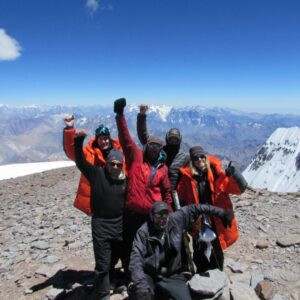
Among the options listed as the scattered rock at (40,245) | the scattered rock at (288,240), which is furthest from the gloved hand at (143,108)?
the scattered rock at (40,245)

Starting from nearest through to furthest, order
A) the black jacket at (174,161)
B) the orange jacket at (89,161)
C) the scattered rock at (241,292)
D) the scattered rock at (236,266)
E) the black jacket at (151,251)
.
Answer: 1. the black jacket at (151,251)
2. the scattered rock at (241,292)
3. the black jacket at (174,161)
4. the orange jacket at (89,161)
5. the scattered rock at (236,266)

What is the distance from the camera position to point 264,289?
7832mm

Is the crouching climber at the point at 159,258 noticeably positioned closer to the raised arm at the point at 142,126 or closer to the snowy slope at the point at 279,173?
the raised arm at the point at 142,126

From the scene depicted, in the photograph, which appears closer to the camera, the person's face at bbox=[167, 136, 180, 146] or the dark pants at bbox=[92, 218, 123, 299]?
the dark pants at bbox=[92, 218, 123, 299]

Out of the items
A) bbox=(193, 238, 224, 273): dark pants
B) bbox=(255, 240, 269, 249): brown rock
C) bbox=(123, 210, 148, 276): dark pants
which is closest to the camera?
bbox=(123, 210, 148, 276): dark pants

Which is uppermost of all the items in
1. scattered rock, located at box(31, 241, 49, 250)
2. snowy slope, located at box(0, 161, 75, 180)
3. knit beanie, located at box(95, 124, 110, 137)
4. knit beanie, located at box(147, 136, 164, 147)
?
knit beanie, located at box(95, 124, 110, 137)

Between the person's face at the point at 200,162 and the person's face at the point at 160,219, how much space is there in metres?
1.29

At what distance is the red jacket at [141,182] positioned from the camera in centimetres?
706

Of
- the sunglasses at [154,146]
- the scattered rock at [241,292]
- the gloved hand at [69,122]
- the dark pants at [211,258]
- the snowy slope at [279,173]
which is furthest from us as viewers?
the snowy slope at [279,173]

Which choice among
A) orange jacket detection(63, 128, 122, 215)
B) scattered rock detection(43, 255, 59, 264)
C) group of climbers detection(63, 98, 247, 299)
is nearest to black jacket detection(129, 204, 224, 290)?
group of climbers detection(63, 98, 247, 299)

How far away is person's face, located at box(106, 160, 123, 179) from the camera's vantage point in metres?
7.04

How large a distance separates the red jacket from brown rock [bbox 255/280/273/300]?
290cm

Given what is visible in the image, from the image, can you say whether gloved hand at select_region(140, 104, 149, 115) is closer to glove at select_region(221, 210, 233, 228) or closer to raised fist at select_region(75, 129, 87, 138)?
raised fist at select_region(75, 129, 87, 138)

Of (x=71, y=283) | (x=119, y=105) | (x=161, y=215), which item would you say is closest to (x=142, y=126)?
(x=119, y=105)
